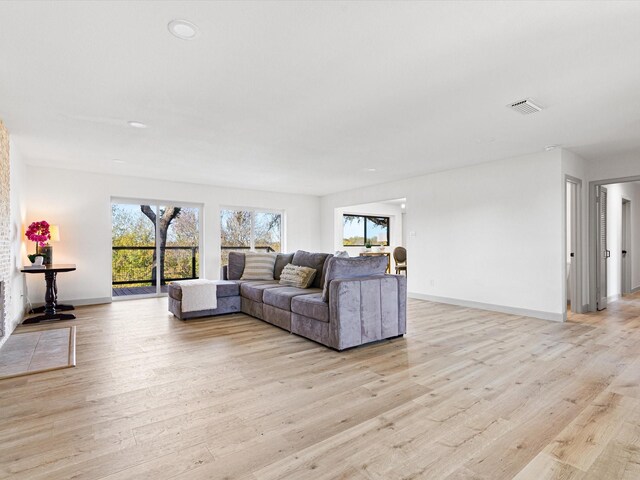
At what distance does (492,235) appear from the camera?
17.6 feet

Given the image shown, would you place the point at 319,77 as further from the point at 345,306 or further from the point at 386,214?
the point at 386,214

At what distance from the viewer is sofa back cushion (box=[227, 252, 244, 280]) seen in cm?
584

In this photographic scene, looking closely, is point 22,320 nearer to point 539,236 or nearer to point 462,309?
point 462,309

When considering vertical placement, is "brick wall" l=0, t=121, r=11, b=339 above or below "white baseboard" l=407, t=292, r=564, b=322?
above

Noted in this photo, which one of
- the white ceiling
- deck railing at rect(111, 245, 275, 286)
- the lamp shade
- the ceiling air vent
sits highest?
the white ceiling

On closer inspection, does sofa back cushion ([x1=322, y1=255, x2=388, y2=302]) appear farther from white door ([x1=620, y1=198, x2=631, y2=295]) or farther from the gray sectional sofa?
white door ([x1=620, y1=198, x2=631, y2=295])

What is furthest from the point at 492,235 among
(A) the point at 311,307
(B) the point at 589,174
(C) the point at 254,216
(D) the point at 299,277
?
(C) the point at 254,216

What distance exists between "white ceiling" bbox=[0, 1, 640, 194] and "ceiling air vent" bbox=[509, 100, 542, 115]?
0.08 metres

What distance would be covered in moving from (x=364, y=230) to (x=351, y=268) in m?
7.18

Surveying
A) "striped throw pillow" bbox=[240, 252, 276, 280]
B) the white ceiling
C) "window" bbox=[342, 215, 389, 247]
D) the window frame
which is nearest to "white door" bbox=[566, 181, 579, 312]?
the white ceiling

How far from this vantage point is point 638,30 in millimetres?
2047

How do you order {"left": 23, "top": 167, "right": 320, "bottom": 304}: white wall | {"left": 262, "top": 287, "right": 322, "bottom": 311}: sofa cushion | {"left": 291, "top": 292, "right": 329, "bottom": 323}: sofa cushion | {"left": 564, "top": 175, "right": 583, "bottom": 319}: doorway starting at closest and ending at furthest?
1. {"left": 291, "top": 292, "right": 329, "bottom": 323}: sofa cushion
2. {"left": 262, "top": 287, "right": 322, "bottom": 311}: sofa cushion
3. {"left": 564, "top": 175, "right": 583, "bottom": 319}: doorway
4. {"left": 23, "top": 167, "right": 320, "bottom": 304}: white wall

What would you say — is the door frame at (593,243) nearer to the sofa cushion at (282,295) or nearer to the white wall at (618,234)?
the white wall at (618,234)

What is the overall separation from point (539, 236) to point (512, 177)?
3.18 ft
